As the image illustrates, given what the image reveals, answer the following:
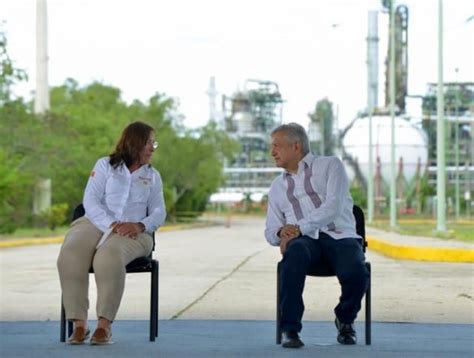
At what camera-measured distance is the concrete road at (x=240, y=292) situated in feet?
37.0

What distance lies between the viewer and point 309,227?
7848 millimetres

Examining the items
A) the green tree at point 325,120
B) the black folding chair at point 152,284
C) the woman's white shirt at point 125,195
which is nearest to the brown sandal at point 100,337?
the black folding chair at point 152,284

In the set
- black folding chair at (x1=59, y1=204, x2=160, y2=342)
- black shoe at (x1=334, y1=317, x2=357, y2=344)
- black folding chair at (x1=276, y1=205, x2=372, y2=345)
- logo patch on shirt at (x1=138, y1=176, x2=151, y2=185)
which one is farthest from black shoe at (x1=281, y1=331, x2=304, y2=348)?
logo patch on shirt at (x1=138, y1=176, x2=151, y2=185)

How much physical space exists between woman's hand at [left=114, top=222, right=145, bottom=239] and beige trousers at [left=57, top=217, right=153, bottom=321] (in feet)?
0.09

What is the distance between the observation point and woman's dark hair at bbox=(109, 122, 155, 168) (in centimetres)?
820

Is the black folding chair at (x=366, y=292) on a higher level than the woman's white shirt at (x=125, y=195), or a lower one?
lower

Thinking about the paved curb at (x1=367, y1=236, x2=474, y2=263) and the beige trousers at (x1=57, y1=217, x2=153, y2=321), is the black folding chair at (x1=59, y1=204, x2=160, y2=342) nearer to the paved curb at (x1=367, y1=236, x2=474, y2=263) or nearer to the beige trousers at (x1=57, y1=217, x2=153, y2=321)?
the beige trousers at (x1=57, y1=217, x2=153, y2=321)

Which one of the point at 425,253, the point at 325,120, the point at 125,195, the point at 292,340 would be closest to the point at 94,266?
the point at 125,195

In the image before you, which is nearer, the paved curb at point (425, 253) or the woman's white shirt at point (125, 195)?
the woman's white shirt at point (125, 195)

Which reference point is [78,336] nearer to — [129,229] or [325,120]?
[129,229]

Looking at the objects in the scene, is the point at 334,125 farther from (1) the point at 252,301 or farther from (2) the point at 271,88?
(1) the point at 252,301

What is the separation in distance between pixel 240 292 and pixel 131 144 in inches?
245

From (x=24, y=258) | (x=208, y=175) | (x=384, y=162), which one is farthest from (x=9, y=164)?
(x=384, y=162)

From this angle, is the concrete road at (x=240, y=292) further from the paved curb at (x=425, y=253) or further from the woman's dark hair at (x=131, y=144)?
the woman's dark hair at (x=131, y=144)
